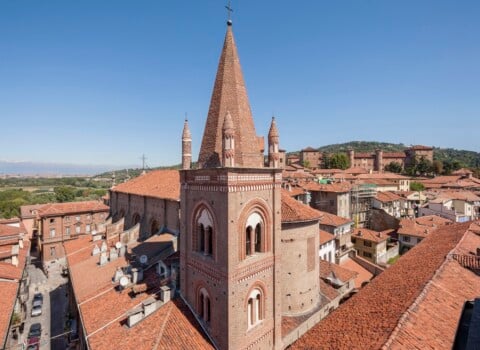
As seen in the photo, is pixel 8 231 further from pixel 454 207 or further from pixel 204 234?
pixel 454 207

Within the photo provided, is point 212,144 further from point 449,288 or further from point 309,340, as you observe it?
point 449,288

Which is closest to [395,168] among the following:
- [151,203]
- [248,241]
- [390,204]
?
[390,204]

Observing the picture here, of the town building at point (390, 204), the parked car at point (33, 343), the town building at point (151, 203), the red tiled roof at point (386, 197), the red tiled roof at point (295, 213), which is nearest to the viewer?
the red tiled roof at point (295, 213)

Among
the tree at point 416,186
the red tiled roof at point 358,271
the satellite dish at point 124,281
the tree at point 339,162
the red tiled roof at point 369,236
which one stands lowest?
→ the red tiled roof at point 358,271

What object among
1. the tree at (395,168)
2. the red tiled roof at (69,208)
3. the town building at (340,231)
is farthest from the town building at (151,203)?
the tree at (395,168)

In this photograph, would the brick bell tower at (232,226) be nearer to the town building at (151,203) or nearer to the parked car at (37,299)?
the town building at (151,203)

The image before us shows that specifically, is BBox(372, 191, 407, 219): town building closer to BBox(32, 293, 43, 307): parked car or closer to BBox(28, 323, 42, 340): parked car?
BBox(28, 323, 42, 340): parked car
